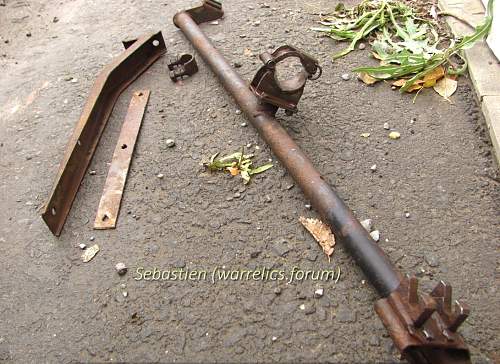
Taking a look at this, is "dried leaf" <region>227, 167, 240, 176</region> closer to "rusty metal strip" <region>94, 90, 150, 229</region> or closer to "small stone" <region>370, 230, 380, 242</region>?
"rusty metal strip" <region>94, 90, 150, 229</region>

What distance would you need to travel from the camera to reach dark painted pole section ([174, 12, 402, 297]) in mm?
1755

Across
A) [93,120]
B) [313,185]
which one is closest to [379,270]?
[313,185]

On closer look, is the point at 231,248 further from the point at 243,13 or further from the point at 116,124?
the point at 243,13

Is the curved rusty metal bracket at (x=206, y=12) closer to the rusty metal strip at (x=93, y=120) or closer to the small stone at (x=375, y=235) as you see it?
the rusty metal strip at (x=93, y=120)

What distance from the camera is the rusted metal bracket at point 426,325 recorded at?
58.1 inches

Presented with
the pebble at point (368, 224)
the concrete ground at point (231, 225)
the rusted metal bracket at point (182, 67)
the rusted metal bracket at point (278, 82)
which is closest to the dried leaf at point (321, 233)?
the concrete ground at point (231, 225)

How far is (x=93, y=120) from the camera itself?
2.74 m

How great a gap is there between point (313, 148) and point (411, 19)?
61.6 inches

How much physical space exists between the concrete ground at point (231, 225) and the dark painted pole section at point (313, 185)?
16 centimetres

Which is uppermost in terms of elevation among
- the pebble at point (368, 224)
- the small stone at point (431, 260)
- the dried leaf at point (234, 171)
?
the dried leaf at point (234, 171)

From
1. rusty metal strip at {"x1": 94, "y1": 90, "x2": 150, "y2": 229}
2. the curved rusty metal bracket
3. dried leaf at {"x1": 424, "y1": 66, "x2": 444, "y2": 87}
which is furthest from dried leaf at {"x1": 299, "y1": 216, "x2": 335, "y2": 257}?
the curved rusty metal bracket

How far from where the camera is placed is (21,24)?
4.02m

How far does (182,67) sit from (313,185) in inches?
62.7

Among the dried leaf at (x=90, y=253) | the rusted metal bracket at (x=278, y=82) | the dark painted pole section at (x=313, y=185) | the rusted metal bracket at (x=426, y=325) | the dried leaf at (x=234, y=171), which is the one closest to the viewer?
the rusted metal bracket at (x=426, y=325)
